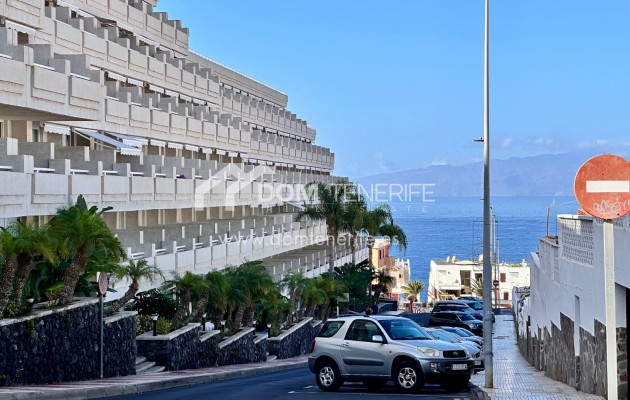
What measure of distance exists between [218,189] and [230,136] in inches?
265

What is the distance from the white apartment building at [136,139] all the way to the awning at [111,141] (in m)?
0.13

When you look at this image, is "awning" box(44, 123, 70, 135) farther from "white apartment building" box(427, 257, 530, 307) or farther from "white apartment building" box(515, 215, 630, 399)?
"white apartment building" box(427, 257, 530, 307)

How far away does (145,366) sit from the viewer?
32969mm

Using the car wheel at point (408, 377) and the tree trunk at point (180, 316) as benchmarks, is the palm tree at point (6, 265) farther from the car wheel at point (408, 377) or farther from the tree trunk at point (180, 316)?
the tree trunk at point (180, 316)

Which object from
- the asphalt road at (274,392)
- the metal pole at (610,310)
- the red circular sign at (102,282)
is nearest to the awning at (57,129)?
the red circular sign at (102,282)

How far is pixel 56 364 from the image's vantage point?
85.0ft

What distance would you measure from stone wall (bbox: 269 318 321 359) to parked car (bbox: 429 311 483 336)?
7549 millimetres

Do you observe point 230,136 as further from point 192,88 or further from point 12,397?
point 12,397

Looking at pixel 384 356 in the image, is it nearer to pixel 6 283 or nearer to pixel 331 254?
pixel 6 283

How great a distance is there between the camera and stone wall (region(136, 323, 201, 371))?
1341 inches

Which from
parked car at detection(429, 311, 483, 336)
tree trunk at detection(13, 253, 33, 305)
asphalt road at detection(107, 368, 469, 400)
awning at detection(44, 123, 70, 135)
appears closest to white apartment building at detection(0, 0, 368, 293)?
awning at detection(44, 123, 70, 135)

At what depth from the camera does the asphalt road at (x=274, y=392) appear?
2448 centimetres

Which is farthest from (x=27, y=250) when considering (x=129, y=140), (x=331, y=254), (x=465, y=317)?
(x=331, y=254)

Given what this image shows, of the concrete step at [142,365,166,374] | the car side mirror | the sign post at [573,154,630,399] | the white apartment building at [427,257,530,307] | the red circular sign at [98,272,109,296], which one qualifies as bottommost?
the white apartment building at [427,257,530,307]
